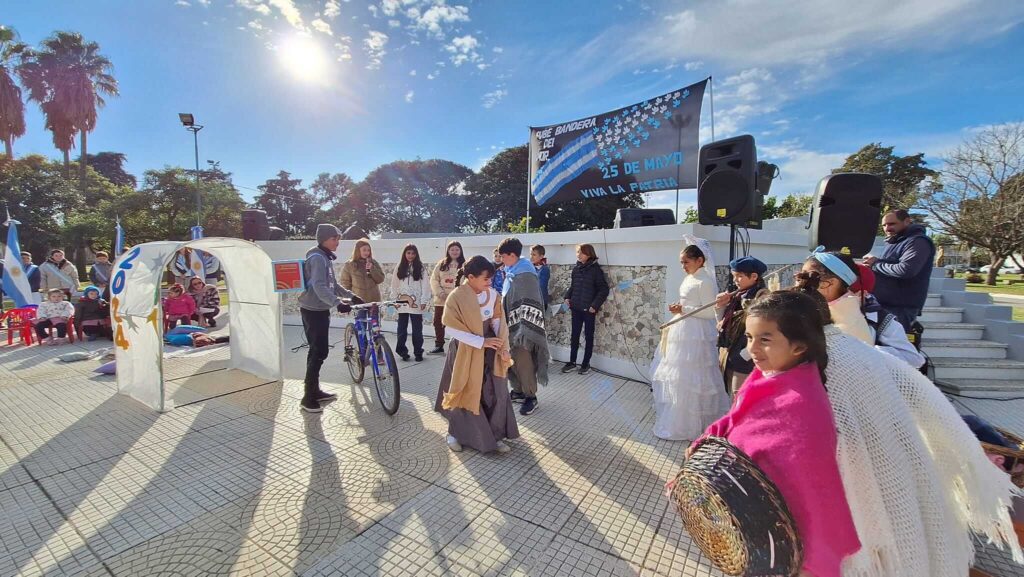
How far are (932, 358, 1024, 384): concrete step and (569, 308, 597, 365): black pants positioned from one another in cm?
411

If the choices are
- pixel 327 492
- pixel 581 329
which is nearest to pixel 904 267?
pixel 581 329

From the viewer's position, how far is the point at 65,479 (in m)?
2.88

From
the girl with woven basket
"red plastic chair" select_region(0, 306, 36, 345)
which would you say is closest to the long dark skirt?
the girl with woven basket

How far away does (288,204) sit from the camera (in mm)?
43469

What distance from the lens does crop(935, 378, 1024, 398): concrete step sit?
15.2 ft

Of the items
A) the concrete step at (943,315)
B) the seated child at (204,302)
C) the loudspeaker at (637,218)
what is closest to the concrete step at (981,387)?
the concrete step at (943,315)

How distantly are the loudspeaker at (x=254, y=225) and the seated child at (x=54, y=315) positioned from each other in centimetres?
395

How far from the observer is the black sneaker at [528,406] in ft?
13.4

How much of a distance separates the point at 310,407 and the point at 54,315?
667cm

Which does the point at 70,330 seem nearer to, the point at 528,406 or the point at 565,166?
the point at 528,406

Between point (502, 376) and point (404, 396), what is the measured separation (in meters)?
1.77

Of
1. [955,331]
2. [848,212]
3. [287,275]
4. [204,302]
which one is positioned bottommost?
[955,331]

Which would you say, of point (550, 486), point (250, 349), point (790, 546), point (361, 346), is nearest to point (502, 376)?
point (550, 486)

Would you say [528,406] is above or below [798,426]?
below
